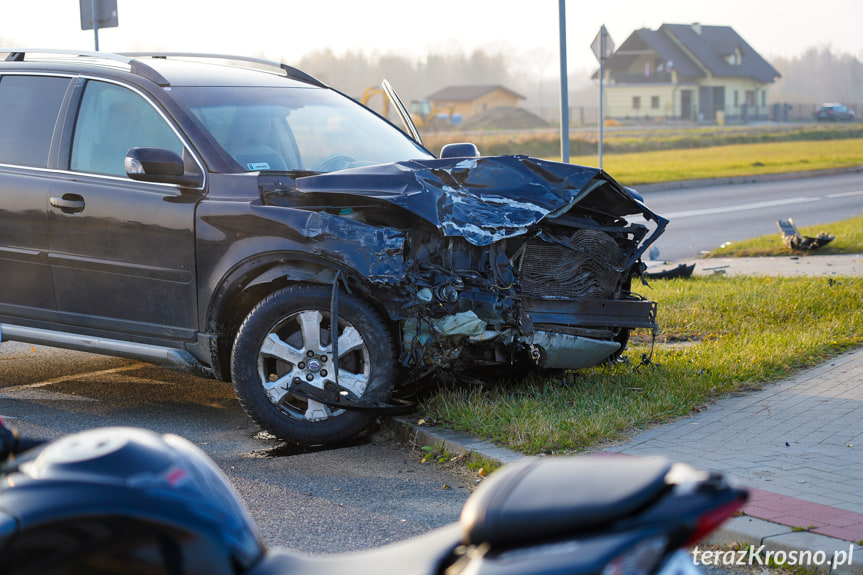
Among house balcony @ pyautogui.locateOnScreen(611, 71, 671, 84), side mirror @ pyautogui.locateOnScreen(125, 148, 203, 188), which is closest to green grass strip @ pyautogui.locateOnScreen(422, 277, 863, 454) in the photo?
side mirror @ pyautogui.locateOnScreen(125, 148, 203, 188)

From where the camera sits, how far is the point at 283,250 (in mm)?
4867

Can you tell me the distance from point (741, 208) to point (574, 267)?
13.4 meters

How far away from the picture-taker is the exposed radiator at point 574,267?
5.16 m

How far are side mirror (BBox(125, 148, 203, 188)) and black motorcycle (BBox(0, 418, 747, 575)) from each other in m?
3.36

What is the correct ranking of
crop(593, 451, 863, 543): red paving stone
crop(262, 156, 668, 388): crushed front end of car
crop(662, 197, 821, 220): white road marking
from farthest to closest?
crop(662, 197, 821, 220): white road marking < crop(262, 156, 668, 388): crushed front end of car < crop(593, 451, 863, 543): red paving stone

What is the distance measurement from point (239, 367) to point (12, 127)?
7.97 feet

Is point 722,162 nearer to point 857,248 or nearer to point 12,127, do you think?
point 857,248

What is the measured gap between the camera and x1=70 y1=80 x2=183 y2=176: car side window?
543 centimetres

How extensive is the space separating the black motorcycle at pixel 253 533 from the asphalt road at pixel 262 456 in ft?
6.60

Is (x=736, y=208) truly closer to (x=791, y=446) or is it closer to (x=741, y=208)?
(x=741, y=208)

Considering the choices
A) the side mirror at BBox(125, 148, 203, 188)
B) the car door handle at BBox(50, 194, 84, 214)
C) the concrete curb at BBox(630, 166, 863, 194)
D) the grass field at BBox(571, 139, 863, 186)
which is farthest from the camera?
the grass field at BBox(571, 139, 863, 186)

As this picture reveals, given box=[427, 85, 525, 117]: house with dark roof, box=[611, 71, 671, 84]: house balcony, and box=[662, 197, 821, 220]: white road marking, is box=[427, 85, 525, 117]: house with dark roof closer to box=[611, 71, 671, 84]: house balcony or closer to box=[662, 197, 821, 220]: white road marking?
box=[611, 71, 671, 84]: house balcony

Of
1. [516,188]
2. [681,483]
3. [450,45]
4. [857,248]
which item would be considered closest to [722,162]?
[857,248]

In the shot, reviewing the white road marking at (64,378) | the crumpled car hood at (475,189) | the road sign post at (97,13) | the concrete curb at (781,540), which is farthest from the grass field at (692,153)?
the concrete curb at (781,540)
